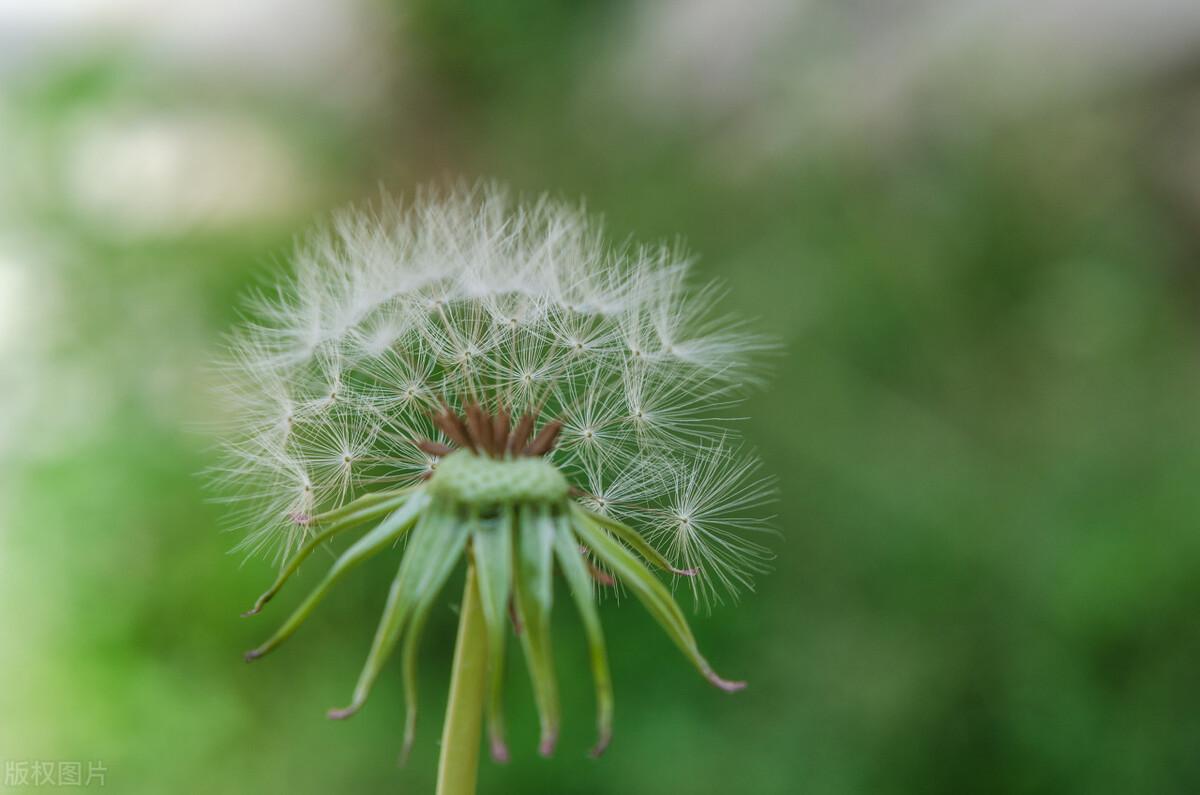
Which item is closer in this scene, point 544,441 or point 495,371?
point 544,441

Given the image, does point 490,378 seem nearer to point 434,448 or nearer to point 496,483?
point 434,448

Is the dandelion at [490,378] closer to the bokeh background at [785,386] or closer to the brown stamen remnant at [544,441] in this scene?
the brown stamen remnant at [544,441]

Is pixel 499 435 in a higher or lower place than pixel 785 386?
lower

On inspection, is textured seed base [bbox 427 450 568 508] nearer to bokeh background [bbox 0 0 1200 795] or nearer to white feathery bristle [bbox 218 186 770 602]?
white feathery bristle [bbox 218 186 770 602]

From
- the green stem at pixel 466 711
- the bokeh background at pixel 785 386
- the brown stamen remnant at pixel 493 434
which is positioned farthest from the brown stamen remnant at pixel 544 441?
the bokeh background at pixel 785 386

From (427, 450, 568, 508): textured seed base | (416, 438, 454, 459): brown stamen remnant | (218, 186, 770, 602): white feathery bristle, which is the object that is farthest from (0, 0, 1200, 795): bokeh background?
(427, 450, 568, 508): textured seed base

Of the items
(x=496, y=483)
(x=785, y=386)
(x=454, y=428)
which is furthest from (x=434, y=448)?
(x=785, y=386)
